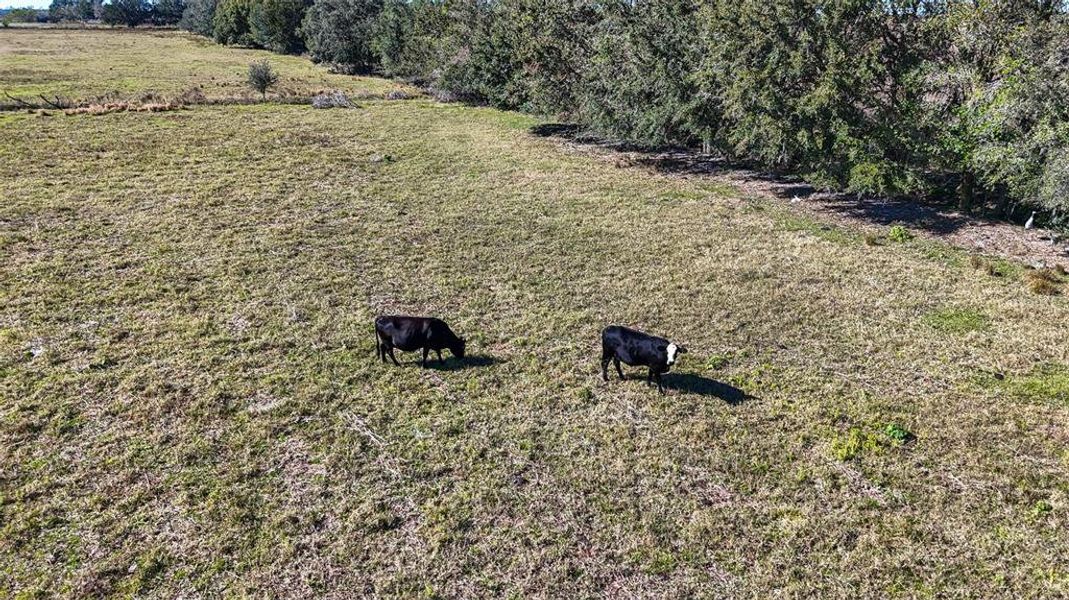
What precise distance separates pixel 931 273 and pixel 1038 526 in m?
9.89

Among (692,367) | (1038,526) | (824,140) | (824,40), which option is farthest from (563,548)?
(824,40)

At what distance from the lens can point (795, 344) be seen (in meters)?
12.5

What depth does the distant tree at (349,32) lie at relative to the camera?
225 ft

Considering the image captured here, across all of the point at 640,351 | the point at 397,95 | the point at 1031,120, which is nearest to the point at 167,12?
the point at 397,95

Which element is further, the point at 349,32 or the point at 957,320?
the point at 349,32

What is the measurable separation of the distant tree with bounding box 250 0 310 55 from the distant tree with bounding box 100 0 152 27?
261 ft

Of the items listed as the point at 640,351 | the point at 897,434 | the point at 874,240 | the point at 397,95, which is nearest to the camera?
the point at 897,434

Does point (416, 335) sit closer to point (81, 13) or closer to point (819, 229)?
point (819, 229)

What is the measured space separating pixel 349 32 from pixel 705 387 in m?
71.7

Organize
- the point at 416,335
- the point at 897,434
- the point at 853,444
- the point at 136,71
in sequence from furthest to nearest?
1. the point at 136,71
2. the point at 416,335
3. the point at 897,434
4. the point at 853,444

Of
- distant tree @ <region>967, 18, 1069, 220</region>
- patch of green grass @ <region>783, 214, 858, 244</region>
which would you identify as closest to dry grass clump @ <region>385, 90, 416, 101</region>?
patch of green grass @ <region>783, 214, 858, 244</region>

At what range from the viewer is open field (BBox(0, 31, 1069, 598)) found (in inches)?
291

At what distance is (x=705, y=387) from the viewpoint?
432 inches

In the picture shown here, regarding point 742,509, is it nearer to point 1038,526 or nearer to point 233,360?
point 1038,526
